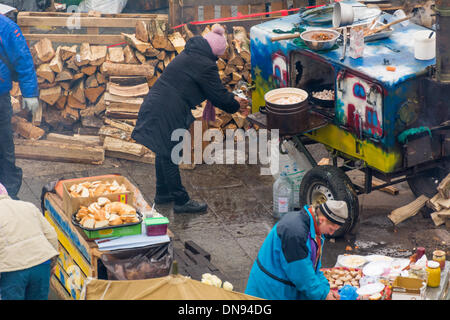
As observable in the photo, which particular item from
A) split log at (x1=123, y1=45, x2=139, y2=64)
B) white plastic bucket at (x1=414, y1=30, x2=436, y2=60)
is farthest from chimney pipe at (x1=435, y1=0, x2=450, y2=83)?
split log at (x1=123, y1=45, x2=139, y2=64)

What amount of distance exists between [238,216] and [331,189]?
134 centimetres

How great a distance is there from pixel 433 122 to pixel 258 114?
2099 millimetres

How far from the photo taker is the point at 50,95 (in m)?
10.6

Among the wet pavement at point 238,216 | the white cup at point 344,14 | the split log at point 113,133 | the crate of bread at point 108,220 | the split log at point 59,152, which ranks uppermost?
the white cup at point 344,14

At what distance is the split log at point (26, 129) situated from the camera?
10.5 metres

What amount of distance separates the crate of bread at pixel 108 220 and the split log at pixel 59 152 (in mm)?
3470

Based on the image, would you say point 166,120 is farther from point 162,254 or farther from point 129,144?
point 162,254

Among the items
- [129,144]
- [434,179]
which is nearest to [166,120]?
[129,144]

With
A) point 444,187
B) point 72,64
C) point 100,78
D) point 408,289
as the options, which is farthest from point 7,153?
point 408,289

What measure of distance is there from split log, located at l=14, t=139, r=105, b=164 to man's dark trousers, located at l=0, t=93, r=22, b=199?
3.85ft

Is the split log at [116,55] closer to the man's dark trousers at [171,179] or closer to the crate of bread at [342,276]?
the man's dark trousers at [171,179]

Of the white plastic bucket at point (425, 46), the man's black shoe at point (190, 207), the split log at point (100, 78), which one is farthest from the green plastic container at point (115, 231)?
the split log at point (100, 78)

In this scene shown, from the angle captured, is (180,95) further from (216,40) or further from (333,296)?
(333,296)

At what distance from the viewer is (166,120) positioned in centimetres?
862
